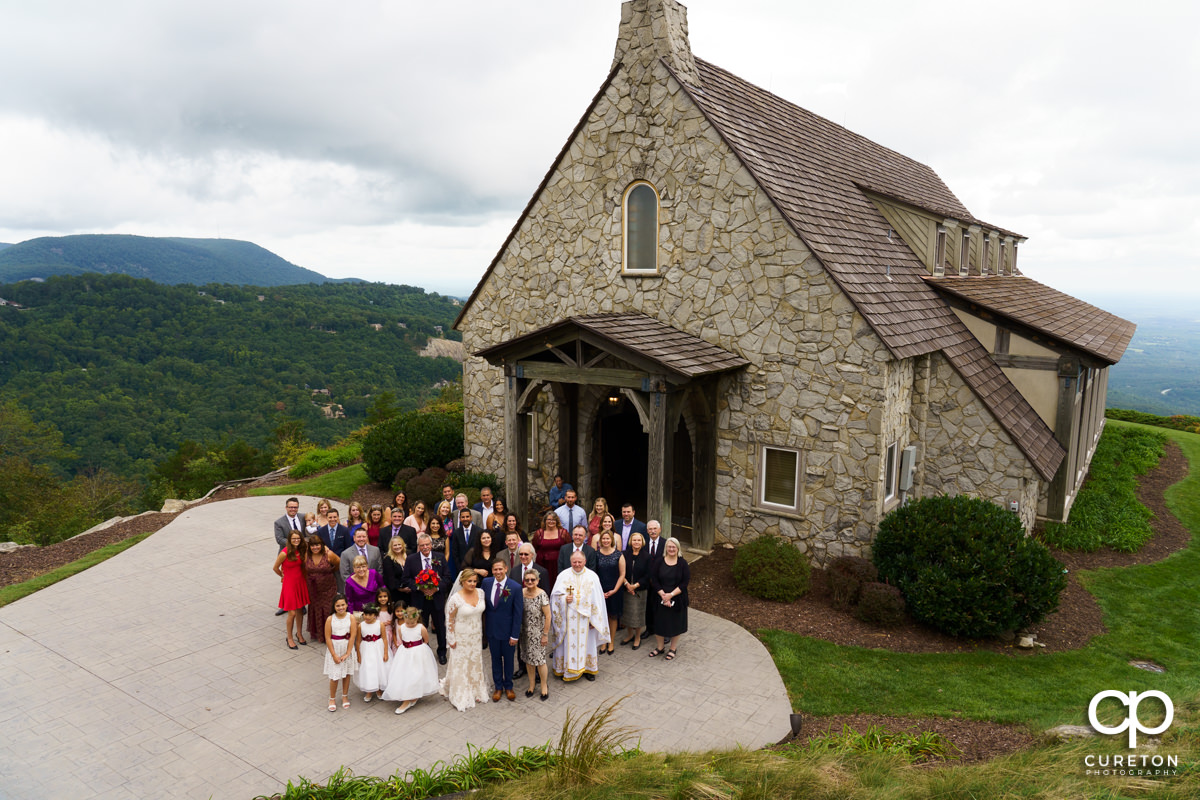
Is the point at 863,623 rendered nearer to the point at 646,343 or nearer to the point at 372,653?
the point at 646,343

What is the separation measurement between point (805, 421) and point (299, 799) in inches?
368

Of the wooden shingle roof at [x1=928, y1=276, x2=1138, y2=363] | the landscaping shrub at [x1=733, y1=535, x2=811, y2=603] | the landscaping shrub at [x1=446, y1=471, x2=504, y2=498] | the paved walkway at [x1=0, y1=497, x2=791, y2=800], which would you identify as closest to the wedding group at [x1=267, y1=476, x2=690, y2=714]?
the paved walkway at [x1=0, y1=497, x2=791, y2=800]

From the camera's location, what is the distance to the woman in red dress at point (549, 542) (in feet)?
33.1

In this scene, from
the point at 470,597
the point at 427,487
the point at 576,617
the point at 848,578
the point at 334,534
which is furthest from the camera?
the point at 427,487

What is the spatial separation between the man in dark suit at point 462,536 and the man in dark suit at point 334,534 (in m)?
1.53

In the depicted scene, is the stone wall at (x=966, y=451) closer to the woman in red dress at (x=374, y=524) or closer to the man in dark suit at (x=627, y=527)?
the man in dark suit at (x=627, y=527)

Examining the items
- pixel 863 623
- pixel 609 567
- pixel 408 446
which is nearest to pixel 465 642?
pixel 609 567

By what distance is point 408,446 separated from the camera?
60.6 feet

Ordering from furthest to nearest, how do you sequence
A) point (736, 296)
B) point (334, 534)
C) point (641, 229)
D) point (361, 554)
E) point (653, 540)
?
1. point (641, 229)
2. point (736, 296)
3. point (334, 534)
4. point (653, 540)
5. point (361, 554)

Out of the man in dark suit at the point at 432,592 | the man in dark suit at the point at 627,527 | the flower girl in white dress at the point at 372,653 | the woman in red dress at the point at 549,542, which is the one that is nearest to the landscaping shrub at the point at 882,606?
the man in dark suit at the point at 627,527

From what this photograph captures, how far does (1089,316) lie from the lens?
19578 millimetres

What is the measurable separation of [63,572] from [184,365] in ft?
155

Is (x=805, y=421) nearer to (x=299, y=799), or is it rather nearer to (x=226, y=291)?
(x=299, y=799)

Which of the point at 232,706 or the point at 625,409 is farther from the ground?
the point at 625,409
